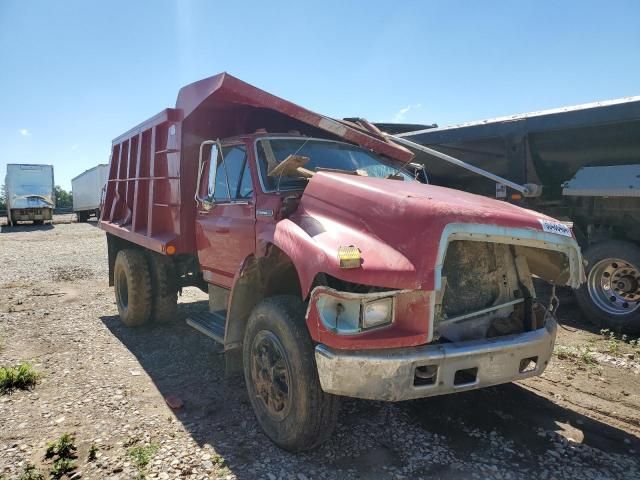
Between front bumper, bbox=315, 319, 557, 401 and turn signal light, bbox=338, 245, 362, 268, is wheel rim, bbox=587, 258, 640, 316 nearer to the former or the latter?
front bumper, bbox=315, 319, 557, 401

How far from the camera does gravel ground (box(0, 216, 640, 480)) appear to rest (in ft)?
10.3

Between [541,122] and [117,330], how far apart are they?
20.6ft

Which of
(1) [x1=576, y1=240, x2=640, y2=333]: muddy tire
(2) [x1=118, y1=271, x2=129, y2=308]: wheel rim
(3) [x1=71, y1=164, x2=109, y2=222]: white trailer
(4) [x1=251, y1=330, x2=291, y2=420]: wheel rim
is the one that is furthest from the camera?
(3) [x1=71, y1=164, x2=109, y2=222]: white trailer

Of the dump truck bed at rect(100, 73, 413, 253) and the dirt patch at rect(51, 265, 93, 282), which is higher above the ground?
the dump truck bed at rect(100, 73, 413, 253)

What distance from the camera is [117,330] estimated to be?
260 inches

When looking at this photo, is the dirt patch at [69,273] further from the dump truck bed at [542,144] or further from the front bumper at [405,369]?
the front bumper at [405,369]

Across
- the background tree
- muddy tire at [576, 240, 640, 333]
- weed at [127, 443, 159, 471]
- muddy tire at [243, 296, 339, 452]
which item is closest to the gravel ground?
weed at [127, 443, 159, 471]

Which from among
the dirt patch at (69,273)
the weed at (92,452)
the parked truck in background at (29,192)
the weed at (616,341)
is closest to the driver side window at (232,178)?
the weed at (92,452)

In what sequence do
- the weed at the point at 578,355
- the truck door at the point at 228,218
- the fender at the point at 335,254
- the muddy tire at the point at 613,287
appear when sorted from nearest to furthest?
1. the fender at the point at 335,254
2. the truck door at the point at 228,218
3. the weed at the point at 578,355
4. the muddy tire at the point at 613,287

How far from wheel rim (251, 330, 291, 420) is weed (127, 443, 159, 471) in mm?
792

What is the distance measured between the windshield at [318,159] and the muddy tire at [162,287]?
2.71 metres

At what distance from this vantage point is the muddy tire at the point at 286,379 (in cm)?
307

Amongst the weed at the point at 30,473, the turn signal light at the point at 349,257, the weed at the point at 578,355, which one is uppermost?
the turn signal light at the point at 349,257

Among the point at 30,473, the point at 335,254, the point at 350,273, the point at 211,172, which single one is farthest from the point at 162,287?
the point at 350,273
